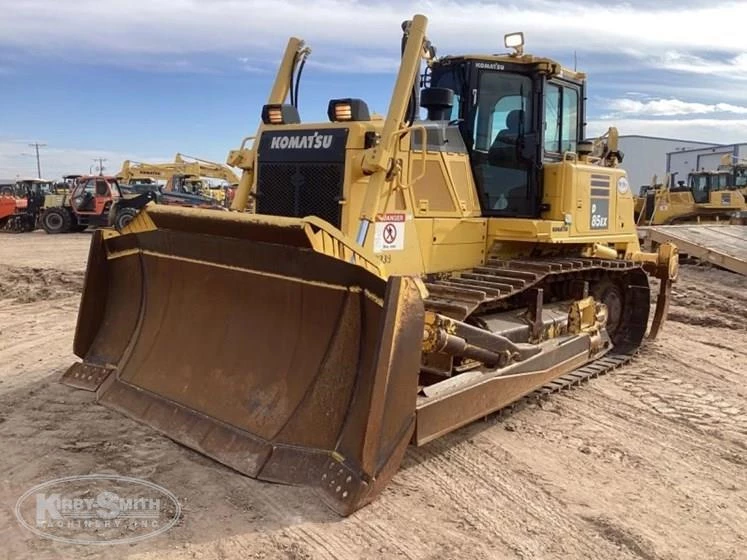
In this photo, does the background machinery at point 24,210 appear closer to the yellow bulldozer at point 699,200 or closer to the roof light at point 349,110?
the yellow bulldozer at point 699,200

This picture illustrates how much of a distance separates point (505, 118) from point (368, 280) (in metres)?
2.80

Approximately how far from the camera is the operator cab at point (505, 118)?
593 centimetres

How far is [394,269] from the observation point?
203 inches

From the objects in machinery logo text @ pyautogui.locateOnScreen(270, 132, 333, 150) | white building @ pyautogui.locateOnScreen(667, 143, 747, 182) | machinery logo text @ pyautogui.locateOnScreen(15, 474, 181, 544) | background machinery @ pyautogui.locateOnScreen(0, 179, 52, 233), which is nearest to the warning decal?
machinery logo text @ pyautogui.locateOnScreen(270, 132, 333, 150)

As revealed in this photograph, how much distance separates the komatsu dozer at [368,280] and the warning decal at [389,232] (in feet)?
0.05

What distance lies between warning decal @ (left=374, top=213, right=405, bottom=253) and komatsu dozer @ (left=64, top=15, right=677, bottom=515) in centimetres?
2

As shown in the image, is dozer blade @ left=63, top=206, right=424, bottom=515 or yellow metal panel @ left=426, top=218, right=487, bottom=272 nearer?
dozer blade @ left=63, top=206, right=424, bottom=515

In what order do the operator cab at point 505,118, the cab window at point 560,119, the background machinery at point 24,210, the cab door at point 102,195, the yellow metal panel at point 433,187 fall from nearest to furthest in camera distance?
the yellow metal panel at point 433,187 → the operator cab at point 505,118 → the cab window at point 560,119 → the cab door at point 102,195 → the background machinery at point 24,210

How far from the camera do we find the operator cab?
5.93 metres

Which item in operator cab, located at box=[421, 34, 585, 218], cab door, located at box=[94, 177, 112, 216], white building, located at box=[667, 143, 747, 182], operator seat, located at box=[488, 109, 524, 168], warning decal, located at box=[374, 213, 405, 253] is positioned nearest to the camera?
warning decal, located at box=[374, 213, 405, 253]

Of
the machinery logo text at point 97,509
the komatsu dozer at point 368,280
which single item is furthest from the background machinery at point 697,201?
the machinery logo text at point 97,509

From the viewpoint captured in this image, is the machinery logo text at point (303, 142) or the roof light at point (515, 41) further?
the roof light at point (515, 41)

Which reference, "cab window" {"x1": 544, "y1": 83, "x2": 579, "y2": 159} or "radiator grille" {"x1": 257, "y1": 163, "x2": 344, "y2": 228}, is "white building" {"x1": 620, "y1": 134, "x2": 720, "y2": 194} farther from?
"radiator grille" {"x1": 257, "y1": 163, "x2": 344, "y2": 228}

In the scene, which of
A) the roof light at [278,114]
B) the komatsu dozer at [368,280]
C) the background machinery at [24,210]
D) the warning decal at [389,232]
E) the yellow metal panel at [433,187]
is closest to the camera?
the komatsu dozer at [368,280]
